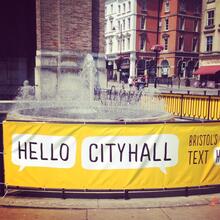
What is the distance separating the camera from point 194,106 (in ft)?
50.9

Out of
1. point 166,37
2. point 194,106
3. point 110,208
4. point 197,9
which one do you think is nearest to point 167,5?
point 197,9

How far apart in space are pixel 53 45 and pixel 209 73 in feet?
123

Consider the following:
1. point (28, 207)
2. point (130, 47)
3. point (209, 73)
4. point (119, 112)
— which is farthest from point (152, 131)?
point (130, 47)

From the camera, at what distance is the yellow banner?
5.49m

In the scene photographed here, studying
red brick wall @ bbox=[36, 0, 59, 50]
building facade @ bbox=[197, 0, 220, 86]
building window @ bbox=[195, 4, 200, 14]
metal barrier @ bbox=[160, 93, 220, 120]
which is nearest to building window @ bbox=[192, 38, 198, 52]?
building window @ bbox=[195, 4, 200, 14]

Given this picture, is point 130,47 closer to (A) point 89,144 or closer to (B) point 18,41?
(B) point 18,41

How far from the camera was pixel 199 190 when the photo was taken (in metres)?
6.37

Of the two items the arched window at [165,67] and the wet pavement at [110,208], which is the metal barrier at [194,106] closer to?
the wet pavement at [110,208]

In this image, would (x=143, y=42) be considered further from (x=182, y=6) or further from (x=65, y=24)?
(x=65, y=24)

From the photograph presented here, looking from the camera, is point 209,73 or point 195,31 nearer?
point 209,73

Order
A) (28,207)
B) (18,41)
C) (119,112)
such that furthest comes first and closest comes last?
1. (18,41)
2. (119,112)
3. (28,207)

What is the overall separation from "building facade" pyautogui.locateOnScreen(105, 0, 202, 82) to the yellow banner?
5876cm

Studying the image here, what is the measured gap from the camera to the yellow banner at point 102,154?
18.0 feet

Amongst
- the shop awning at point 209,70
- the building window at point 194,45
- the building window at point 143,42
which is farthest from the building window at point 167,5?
the shop awning at point 209,70
